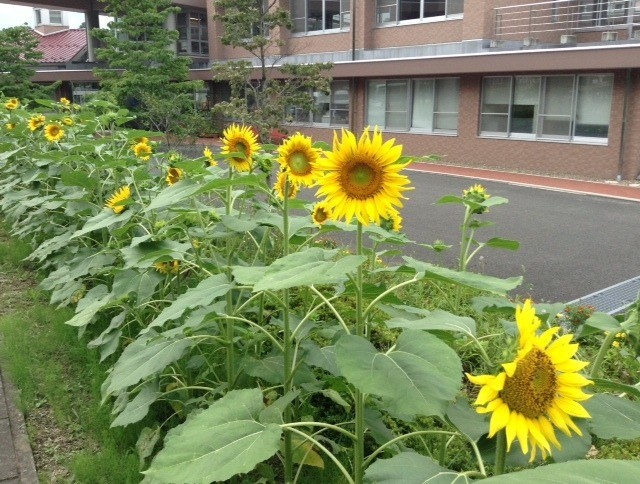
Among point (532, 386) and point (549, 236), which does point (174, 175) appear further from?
point (549, 236)

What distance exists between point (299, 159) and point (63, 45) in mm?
46943

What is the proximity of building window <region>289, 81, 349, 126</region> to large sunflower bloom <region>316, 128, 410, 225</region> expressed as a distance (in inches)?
874

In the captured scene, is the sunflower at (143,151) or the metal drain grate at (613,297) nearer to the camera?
the sunflower at (143,151)

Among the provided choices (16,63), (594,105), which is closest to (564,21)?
(594,105)

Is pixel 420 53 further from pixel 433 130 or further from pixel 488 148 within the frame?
pixel 488 148

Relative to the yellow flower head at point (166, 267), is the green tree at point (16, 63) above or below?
above

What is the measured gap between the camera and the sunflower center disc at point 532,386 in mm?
1297

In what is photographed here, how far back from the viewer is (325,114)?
25.4 meters

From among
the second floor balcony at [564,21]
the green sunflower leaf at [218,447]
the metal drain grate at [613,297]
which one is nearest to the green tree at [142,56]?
the second floor balcony at [564,21]

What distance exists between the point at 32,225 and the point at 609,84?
48.8 feet

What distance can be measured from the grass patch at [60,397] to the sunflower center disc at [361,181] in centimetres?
172

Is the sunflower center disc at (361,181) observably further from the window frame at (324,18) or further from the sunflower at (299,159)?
the window frame at (324,18)

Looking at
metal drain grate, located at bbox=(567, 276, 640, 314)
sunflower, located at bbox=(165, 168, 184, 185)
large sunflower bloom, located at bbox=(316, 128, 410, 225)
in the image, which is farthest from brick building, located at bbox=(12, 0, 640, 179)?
large sunflower bloom, located at bbox=(316, 128, 410, 225)

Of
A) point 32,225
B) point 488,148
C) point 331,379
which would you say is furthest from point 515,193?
point 331,379
